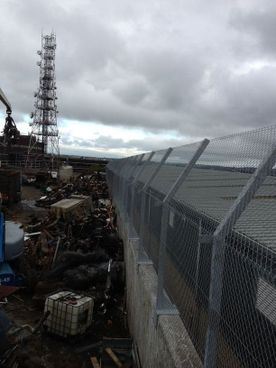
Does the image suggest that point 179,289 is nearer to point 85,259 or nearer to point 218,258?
point 218,258

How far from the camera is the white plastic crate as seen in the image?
7488 mm

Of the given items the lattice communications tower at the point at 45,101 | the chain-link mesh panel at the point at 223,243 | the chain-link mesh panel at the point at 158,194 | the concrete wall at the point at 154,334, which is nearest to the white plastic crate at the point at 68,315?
the concrete wall at the point at 154,334

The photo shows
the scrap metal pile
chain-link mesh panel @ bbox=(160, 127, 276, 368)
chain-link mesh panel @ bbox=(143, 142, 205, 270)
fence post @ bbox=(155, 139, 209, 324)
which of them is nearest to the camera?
chain-link mesh panel @ bbox=(160, 127, 276, 368)

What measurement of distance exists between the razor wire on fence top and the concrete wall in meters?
0.10

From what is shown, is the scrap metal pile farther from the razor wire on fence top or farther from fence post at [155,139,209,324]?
the razor wire on fence top

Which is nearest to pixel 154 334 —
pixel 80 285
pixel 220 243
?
pixel 220 243

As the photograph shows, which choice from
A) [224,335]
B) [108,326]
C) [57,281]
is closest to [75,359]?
[108,326]

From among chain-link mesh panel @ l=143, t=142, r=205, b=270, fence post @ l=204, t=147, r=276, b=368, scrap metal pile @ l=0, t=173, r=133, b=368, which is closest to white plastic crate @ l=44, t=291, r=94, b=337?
scrap metal pile @ l=0, t=173, r=133, b=368

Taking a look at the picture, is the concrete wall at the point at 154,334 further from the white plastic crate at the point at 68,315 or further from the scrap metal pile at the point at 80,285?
the white plastic crate at the point at 68,315

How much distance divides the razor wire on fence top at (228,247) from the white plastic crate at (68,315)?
3493 mm

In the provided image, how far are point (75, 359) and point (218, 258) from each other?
516cm

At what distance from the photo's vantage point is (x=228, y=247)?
246cm

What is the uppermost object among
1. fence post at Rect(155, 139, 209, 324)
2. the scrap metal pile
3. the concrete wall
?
fence post at Rect(155, 139, 209, 324)

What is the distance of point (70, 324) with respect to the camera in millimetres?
7473
